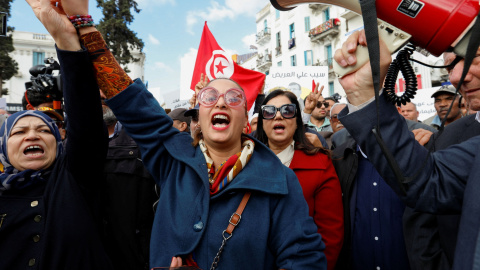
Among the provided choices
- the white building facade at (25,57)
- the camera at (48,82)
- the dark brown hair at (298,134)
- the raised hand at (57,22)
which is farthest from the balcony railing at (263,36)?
the raised hand at (57,22)

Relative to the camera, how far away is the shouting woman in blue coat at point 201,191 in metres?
1.60

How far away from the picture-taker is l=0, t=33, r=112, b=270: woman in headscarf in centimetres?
186

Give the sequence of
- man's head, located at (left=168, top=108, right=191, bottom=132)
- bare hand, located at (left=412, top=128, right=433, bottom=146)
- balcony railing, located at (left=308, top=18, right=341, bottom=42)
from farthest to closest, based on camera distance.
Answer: balcony railing, located at (left=308, top=18, right=341, bottom=42) → man's head, located at (left=168, top=108, right=191, bottom=132) → bare hand, located at (left=412, top=128, right=433, bottom=146)

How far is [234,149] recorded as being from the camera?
2.03 metres

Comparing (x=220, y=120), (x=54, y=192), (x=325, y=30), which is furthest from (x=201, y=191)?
(x=325, y=30)

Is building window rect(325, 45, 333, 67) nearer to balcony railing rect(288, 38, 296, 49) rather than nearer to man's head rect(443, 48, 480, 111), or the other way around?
balcony railing rect(288, 38, 296, 49)

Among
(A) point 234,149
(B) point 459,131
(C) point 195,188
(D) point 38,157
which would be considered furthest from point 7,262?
(B) point 459,131

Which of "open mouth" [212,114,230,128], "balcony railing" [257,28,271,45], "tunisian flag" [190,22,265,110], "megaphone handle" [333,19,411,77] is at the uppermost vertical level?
"balcony railing" [257,28,271,45]

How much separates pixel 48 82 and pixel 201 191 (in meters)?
2.28

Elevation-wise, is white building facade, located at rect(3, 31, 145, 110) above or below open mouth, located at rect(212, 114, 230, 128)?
above

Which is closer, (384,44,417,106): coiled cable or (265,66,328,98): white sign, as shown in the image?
(384,44,417,106): coiled cable

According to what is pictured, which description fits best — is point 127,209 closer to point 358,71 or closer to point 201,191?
point 201,191

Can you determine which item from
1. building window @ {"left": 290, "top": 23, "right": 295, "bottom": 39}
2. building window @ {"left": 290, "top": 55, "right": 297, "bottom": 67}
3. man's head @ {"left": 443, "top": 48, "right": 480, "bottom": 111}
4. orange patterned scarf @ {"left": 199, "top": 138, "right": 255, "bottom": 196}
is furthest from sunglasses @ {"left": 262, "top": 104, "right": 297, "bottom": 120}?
building window @ {"left": 290, "top": 23, "right": 295, "bottom": 39}

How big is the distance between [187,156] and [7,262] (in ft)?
3.83
